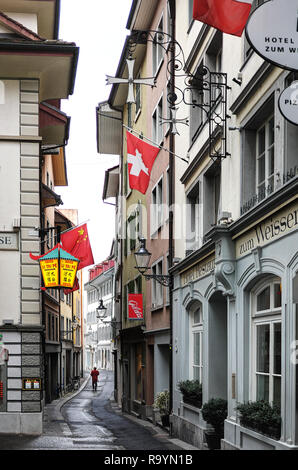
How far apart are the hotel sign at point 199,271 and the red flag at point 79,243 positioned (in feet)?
10.8

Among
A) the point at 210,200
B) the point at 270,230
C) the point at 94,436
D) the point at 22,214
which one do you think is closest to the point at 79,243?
the point at 22,214

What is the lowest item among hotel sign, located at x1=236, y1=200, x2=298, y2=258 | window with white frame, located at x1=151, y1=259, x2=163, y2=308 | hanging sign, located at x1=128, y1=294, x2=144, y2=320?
hanging sign, located at x1=128, y1=294, x2=144, y2=320

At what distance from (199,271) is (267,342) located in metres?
5.60

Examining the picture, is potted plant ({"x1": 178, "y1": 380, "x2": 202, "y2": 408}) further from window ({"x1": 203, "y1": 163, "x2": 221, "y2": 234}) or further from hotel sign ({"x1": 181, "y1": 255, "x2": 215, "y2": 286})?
window ({"x1": 203, "y1": 163, "x2": 221, "y2": 234})

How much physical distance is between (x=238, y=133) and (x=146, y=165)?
4.92 metres

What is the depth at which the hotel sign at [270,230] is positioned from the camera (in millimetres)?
10891

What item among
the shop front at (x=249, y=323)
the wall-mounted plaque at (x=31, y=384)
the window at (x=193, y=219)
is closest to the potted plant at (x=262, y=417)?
the shop front at (x=249, y=323)

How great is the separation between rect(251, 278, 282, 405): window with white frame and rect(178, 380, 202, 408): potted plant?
4.84 metres

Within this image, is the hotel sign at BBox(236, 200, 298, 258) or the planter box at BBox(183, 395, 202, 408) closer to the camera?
the hotel sign at BBox(236, 200, 298, 258)

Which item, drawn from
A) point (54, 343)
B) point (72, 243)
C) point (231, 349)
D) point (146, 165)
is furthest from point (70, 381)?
point (231, 349)

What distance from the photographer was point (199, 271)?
18172mm

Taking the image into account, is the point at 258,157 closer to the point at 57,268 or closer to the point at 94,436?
the point at 57,268

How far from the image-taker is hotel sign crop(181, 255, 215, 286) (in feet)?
55.1

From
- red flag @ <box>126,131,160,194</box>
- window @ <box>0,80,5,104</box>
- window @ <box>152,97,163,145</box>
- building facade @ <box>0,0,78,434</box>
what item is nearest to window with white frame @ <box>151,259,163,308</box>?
window @ <box>152,97,163,145</box>
